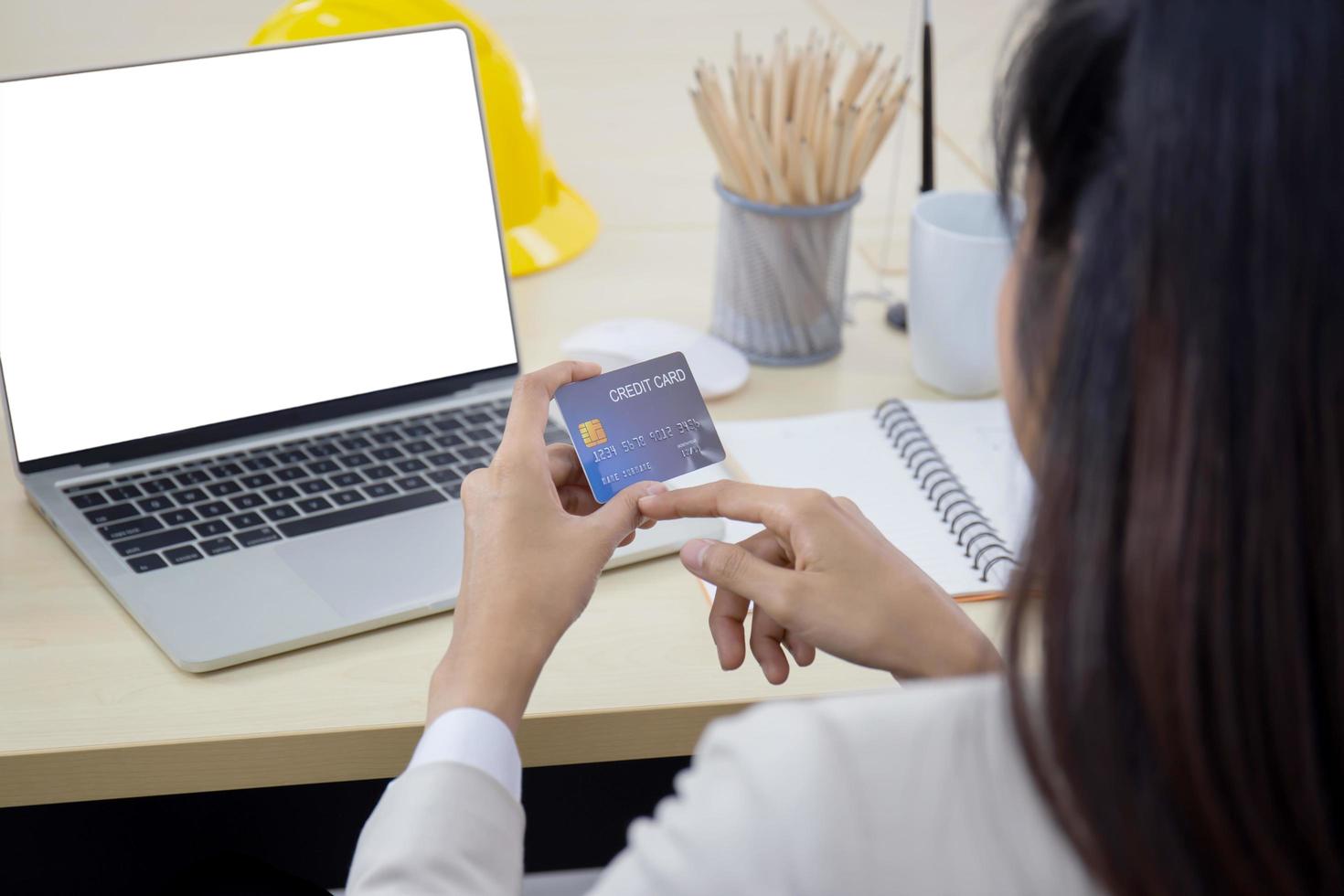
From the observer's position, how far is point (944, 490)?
0.94 m

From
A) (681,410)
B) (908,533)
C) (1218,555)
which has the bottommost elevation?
(908,533)

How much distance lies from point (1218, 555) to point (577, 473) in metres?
0.47

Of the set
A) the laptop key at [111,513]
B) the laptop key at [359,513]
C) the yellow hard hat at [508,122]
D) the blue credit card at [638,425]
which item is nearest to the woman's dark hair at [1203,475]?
the blue credit card at [638,425]

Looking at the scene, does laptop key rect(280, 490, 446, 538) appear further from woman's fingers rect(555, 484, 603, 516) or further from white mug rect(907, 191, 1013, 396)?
white mug rect(907, 191, 1013, 396)

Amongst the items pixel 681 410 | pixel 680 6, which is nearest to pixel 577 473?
pixel 681 410

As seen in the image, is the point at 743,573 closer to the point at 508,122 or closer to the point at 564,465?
the point at 564,465

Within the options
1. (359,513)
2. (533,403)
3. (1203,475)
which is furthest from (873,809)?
(359,513)

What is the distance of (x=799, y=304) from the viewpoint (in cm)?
112

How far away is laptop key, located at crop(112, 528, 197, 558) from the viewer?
2.70 ft

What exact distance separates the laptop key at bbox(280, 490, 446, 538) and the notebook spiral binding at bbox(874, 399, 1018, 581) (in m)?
0.36

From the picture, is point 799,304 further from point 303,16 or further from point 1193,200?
point 1193,200

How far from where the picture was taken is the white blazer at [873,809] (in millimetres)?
428

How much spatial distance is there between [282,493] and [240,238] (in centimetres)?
19

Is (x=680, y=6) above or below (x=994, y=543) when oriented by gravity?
above
